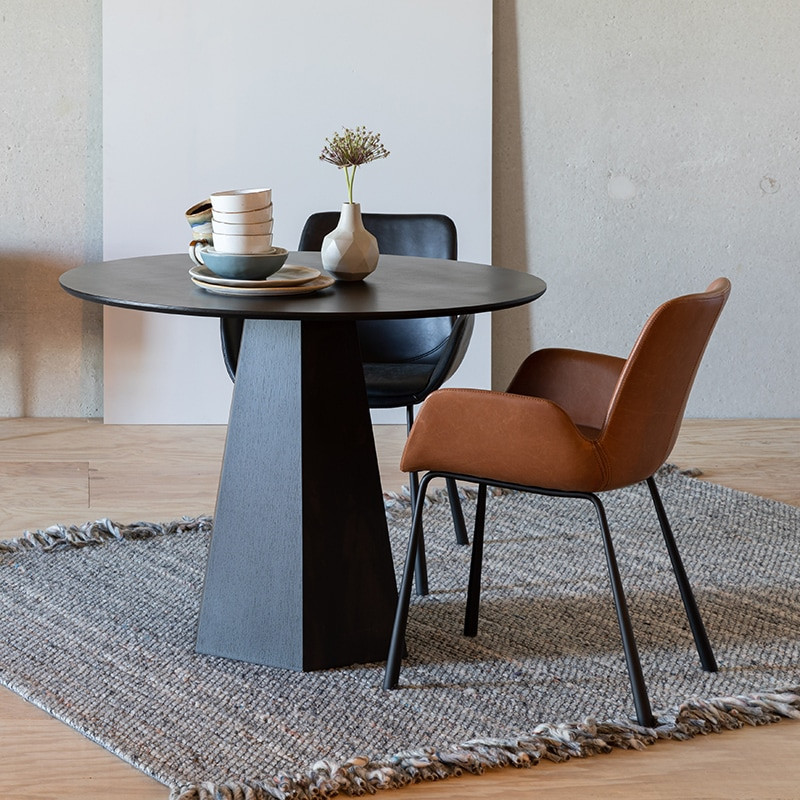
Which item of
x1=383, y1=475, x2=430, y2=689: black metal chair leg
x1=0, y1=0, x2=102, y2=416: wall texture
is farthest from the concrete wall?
x1=383, y1=475, x2=430, y2=689: black metal chair leg

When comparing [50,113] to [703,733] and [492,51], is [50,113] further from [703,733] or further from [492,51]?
[703,733]

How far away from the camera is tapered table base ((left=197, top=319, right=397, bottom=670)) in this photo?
2.37 meters

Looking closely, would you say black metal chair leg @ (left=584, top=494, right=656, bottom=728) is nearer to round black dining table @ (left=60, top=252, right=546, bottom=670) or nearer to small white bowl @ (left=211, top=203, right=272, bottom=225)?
round black dining table @ (left=60, top=252, right=546, bottom=670)

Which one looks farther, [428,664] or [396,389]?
[396,389]

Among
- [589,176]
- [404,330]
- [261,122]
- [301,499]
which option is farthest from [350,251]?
[589,176]

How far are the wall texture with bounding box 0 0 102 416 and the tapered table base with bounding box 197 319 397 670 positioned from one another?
7.41 ft

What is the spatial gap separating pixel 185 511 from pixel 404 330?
2.64 ft

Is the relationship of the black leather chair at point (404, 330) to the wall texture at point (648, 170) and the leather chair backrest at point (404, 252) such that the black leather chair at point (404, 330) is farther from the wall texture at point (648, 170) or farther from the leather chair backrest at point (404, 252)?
the wall texture at point (648, 170)

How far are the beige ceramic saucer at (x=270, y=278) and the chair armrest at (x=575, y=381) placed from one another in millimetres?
513

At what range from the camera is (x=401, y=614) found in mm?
2291

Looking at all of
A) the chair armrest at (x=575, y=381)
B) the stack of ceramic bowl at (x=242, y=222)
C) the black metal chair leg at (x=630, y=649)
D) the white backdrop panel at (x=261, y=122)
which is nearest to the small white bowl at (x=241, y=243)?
the stack of ceramic bowl at (x=242, y=222)

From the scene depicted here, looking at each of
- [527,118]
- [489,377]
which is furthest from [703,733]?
[527,118]

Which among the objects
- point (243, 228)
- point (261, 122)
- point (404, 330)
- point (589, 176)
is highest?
point (261, 122)

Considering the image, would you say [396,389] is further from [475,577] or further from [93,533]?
[93,533]
